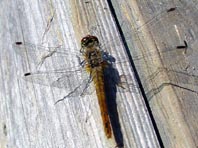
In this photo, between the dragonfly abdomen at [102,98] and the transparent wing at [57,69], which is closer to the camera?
the dragonfly abdomen at [102,98]

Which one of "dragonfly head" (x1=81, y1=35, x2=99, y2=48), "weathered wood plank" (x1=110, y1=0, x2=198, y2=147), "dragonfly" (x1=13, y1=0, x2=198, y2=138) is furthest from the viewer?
"dragonfly head" (x1=81, y1=35, x2=99, y2=48)

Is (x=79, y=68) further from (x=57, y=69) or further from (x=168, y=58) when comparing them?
(x=168, y=58)

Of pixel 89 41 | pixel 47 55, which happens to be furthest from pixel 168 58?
pixel 47 55

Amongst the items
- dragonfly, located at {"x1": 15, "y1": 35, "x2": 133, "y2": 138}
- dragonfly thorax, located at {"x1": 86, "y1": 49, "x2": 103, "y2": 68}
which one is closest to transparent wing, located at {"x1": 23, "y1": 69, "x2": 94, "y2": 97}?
dragonfly, located at {"x1": 15, "y1": 35, "x2": 133, "y2": 138}

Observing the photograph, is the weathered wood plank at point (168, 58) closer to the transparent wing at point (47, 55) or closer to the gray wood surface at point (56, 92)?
the gray wood surface at point (56, 92)

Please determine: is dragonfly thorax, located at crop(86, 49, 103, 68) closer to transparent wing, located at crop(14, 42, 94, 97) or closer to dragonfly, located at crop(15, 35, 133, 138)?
dragonfly, located at crop(15, 35, 133, 138)

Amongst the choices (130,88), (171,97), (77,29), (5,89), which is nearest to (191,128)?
(171,97)

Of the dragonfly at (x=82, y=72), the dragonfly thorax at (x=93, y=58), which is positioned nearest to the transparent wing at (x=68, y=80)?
→ the dragonfly at (x=82, y=72)
